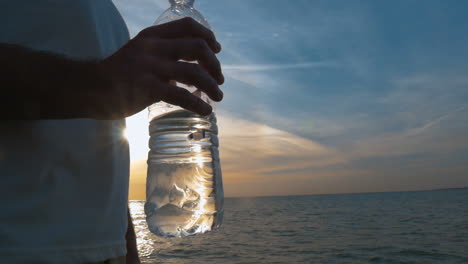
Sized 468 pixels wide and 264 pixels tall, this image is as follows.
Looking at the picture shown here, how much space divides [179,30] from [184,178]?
976 millimetres

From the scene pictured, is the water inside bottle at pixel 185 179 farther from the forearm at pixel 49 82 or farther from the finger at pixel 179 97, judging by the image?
the forearm at pixel 49 82

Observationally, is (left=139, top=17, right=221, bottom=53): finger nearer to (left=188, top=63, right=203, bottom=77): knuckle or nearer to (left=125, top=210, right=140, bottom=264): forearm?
(left=188, top=63, right=203, bottom=77): knuckle

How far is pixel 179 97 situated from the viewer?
2.48 ft

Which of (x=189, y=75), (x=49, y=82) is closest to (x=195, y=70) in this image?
(x=189, y=75)

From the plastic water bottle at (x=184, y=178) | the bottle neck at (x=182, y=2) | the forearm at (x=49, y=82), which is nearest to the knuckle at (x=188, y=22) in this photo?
the forearm at (x=49, y=82)

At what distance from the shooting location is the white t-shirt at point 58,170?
37.9 inches

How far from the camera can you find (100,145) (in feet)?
3.74

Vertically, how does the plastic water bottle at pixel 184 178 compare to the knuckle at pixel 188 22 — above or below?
below

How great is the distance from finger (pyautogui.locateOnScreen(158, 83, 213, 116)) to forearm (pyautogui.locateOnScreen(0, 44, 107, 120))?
4.6 inches

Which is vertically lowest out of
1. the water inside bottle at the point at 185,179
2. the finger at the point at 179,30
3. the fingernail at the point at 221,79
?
the water inside bottle at the point at 185,179

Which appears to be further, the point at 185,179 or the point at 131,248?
the point at 185,179

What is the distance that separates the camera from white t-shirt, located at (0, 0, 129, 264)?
962 millimetres

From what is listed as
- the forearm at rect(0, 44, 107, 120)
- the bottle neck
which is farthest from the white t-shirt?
the bottle neck

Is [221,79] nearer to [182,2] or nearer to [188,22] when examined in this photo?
[188,22]
